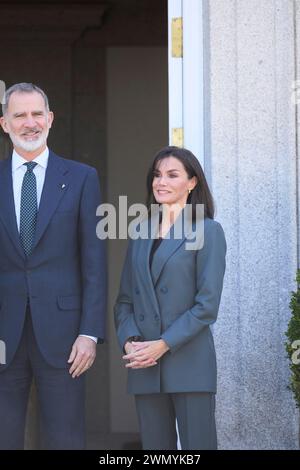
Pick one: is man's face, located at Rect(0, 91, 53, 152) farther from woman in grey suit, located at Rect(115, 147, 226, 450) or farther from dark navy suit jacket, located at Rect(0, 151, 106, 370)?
woman in grey suit, located at Rect(115, 147, 226, 450)

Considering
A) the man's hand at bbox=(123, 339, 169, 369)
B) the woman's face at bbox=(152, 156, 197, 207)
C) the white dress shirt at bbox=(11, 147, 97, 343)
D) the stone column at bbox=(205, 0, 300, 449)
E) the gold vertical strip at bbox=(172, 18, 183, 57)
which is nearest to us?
the man's hand at bbox=(123, 339, 169, 369)

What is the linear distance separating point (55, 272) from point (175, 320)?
1.73ft

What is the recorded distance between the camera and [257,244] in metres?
4.86

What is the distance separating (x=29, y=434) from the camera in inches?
230

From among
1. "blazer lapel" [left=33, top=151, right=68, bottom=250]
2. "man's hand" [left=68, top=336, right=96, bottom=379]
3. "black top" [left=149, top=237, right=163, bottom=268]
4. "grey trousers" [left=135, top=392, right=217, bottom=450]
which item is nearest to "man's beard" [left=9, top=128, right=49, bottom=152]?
"blazer lapel" [left=33, top=151, right=68, bottom=250]

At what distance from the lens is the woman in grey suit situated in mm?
3605

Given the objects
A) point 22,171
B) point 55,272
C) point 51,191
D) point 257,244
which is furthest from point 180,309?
point 257,244

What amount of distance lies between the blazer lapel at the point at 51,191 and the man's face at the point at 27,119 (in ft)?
0.37

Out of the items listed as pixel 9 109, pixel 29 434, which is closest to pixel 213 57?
pixel 9 109

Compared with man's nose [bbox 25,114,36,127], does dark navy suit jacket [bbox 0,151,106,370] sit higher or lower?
lower

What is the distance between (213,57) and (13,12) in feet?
10.0

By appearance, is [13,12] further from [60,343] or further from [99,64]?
[60,343]

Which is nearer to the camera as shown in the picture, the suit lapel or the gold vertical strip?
the suit lapel

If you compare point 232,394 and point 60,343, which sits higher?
point 60,343
